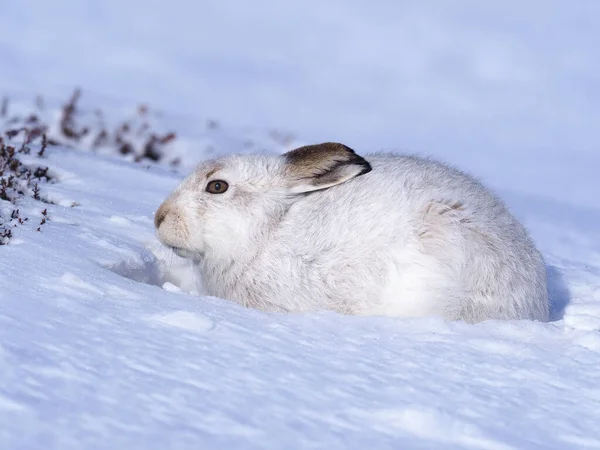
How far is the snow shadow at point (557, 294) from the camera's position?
6156 millimetres

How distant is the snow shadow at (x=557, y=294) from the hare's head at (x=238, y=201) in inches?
74.3

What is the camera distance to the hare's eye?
19.1ft

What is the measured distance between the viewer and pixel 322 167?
570cm

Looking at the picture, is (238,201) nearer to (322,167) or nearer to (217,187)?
(217,187)

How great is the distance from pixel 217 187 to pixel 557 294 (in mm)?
2706

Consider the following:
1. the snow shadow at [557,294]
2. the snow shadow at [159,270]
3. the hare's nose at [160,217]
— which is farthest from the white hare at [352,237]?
the snow shadow at [557,294]

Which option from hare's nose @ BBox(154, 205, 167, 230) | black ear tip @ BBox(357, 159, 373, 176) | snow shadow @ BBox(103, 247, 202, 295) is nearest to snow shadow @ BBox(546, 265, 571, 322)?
black ear tip @ BBox(357, 159, 373, 176)

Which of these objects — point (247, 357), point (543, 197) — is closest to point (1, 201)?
point (247, 357)

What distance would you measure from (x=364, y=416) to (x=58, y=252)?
263 cm

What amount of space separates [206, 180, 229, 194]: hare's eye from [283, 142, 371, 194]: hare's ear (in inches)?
16.6

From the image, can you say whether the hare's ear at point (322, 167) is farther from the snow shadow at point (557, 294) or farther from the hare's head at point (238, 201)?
the snow shadow at point (557, 294)

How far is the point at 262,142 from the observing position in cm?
1490

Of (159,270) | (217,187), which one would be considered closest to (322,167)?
(217,187)

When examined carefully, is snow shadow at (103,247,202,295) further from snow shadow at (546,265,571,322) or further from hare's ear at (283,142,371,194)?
snow shadow at (546,265,571,322)
